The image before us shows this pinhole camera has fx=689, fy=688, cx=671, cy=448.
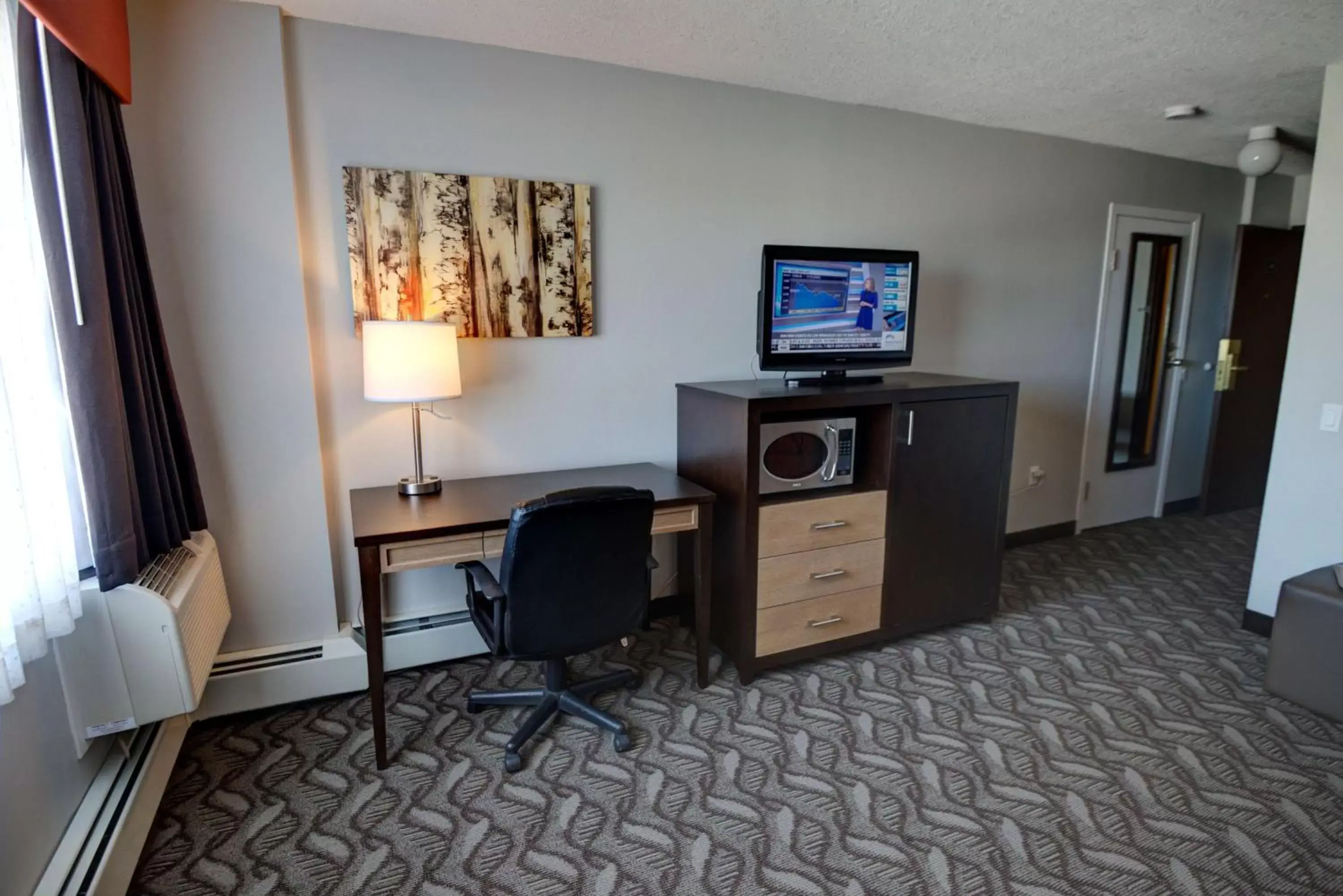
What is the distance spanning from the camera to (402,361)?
226 cm

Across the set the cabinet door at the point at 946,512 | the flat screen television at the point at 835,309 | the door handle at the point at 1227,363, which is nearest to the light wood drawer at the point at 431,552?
the flat screen television at the point at 835,309

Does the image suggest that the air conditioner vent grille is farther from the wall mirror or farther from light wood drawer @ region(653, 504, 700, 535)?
the wall mirror

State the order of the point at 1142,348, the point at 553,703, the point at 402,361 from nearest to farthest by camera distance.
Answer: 1. the point at 402,361
2. the point at 553,703
3. the point at 1142,348

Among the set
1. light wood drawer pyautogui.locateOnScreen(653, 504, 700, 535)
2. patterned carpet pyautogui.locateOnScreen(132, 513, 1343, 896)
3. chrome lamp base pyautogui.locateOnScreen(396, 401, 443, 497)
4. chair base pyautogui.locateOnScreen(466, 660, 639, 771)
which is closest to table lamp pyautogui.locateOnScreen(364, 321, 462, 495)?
chrome lamp base pyautogui.locateOnScreen(396, 401, 443, 497)

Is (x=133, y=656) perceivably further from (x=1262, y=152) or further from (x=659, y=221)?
(x=1262, y=152)

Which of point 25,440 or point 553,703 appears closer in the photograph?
point 25,440

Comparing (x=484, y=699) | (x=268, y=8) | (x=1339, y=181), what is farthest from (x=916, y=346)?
(x=268, y=8)

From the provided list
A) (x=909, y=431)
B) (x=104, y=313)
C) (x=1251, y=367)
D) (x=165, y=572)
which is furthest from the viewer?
(x=1251, y=367)

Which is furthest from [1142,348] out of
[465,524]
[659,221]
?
[465,524]

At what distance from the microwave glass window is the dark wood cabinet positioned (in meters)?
0.06

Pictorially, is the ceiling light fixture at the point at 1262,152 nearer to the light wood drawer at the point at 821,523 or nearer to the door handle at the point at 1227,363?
the door handle at the point at 1227,363

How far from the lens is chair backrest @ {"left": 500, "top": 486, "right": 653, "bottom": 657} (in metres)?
1.98

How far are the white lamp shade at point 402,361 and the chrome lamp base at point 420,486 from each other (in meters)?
0.34

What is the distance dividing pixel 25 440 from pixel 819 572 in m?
2.44
